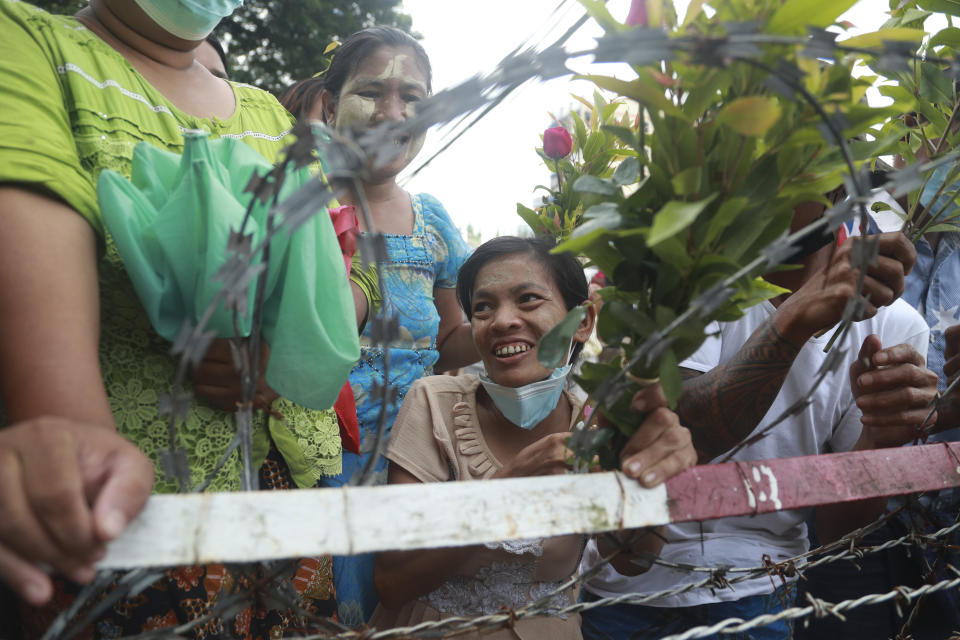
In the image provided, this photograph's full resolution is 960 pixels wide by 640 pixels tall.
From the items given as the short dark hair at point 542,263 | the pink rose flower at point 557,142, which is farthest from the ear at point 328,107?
the pink rose flower at point 557,142

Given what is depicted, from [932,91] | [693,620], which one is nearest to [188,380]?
[693,620]

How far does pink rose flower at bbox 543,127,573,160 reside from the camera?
2.82 m

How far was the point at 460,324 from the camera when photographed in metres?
2.77

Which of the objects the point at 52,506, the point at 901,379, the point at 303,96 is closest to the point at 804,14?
the point at 901,379

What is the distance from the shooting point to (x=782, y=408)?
6.38 ft

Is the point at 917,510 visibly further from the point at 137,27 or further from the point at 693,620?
the point at 137,27

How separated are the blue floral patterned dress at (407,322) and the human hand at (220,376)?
2.27 feet

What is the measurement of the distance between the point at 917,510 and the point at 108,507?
1465 mm

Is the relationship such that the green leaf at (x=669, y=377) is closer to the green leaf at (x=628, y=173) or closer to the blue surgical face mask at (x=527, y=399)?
the green leaf at (x=628, y=173)

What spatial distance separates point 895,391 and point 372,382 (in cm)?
120

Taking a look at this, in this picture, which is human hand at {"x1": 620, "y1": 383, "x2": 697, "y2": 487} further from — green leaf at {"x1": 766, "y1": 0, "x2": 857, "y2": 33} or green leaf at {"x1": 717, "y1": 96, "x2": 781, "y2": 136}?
green leaf at {"x1": 766, "y1": 0, "x2": 857, "y2": 33}

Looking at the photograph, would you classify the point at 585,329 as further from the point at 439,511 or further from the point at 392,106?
the point at 439,511

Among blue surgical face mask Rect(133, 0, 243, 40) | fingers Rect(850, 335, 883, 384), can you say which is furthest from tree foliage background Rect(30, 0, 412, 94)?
fingers Rect(850, 335, 883, 384)

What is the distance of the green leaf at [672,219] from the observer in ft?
2.73
